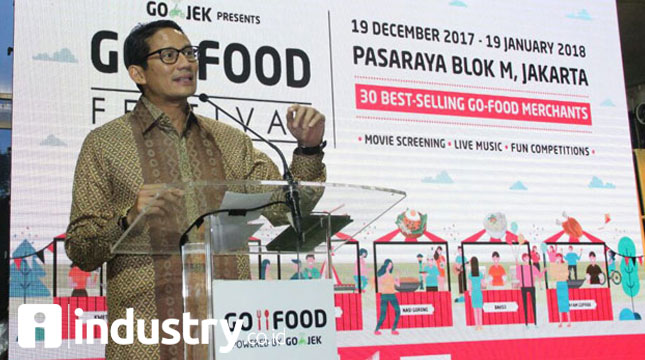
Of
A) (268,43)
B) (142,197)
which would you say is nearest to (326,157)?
(268,43)

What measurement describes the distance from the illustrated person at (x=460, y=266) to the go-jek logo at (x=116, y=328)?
1.68 metres

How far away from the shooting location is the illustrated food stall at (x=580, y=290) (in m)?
4.06

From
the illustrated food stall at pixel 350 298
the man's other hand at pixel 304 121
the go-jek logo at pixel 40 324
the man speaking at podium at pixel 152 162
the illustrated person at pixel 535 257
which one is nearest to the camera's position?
the man's other hand at pixel 304 121

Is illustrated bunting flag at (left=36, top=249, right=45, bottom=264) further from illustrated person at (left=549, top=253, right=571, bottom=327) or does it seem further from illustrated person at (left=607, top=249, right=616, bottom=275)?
illustrated person at (left=607, top=249, right=616, bottom=275)

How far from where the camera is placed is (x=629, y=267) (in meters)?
4.25

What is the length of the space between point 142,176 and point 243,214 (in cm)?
115

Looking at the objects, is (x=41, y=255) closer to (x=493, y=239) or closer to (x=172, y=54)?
(x=172, y=54)

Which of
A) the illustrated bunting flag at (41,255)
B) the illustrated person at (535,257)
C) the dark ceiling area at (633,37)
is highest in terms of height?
the dark ceiling area at (633,37)

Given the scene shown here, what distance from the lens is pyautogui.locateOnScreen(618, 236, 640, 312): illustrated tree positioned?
4234mm

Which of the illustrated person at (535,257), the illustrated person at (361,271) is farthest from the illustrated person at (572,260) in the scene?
the illustrated person at (361,271)

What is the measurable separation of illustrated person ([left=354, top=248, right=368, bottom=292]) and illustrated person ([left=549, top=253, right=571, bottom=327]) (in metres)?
1.04

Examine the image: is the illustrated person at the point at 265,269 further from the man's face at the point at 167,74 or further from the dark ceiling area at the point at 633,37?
the dark ceiling area at the point at 633,37

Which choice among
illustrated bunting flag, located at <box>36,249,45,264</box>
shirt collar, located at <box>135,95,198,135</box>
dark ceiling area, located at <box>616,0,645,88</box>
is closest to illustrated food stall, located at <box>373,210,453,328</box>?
shirt collar, located at <box>135,95,198,135</box>

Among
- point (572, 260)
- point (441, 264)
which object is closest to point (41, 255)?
point (441, 264)
